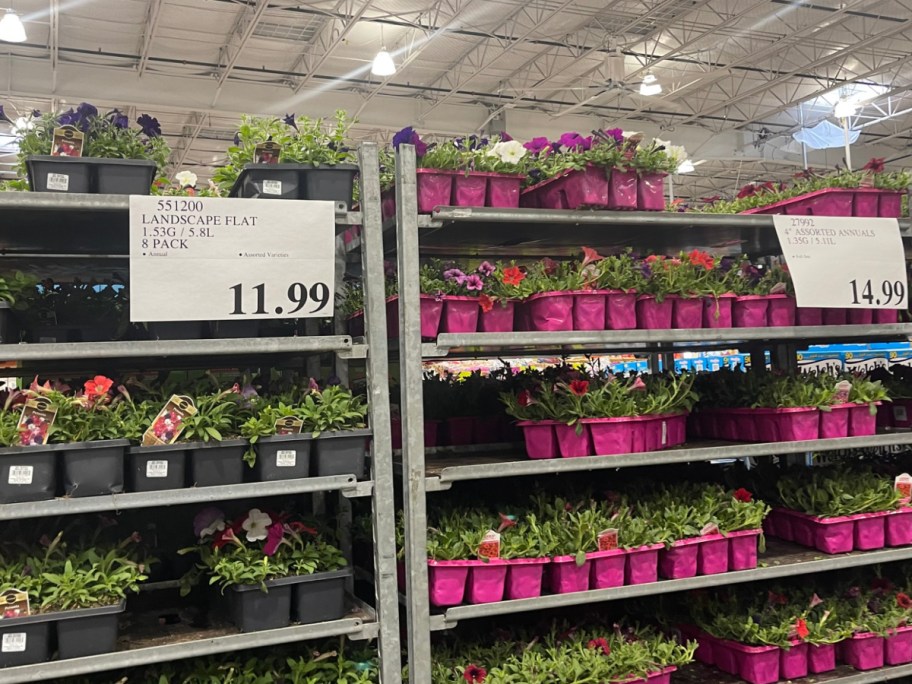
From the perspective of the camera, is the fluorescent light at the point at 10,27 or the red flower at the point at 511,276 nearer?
the red flower at the point at 511,276

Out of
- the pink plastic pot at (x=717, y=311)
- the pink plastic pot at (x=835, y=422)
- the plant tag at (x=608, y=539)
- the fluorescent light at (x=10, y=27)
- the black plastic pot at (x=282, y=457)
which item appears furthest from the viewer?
the fluorescent light at (x=10, y=27)

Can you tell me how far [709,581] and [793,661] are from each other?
19.5 inches

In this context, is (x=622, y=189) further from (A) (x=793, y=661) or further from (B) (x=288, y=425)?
(A) (x=793, y=661)

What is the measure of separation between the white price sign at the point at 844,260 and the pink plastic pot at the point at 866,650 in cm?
126

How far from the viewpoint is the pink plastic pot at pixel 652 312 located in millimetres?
2869

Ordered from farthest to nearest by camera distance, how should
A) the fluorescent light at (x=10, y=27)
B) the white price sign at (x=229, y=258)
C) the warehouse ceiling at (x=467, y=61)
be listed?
the warehouse ceiling at (x=467, y=61), the fluorescent light at (x=10, y=27), the white price sign at (x=229, y=258)

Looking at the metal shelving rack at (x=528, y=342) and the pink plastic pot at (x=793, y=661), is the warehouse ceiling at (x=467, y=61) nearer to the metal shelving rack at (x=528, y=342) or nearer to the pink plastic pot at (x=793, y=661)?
the metal shelving rack at (x=528, y=342)

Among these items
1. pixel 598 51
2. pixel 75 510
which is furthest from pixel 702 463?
pixel 598 51

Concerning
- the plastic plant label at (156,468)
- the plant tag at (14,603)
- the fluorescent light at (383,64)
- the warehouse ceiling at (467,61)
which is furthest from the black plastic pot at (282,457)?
the warehouse ceiling at (467,61)

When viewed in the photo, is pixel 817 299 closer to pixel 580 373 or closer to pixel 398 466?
pixel 580 373

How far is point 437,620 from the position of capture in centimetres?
253

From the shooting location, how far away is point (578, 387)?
2.80 metres

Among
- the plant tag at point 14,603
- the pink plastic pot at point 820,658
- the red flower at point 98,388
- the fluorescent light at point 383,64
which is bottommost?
the pink plastic pot at point 820,658

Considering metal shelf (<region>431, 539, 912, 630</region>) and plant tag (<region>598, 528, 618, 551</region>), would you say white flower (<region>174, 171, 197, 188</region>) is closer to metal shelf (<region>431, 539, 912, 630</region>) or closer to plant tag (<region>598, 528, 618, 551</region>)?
metal shelf (<region>431, 539, 912, 630</region>)
